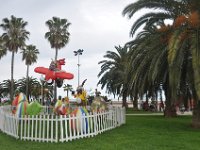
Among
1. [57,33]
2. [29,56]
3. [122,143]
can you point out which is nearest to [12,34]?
[57,33]

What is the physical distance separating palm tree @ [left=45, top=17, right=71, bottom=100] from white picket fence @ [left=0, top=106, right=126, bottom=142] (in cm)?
4170

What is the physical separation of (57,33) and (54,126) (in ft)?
144

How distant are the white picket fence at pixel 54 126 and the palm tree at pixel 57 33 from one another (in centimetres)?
4170

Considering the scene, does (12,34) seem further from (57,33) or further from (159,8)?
(159,8)

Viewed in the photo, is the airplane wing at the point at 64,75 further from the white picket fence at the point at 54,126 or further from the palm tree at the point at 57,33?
the palm tree at the point at 57,33

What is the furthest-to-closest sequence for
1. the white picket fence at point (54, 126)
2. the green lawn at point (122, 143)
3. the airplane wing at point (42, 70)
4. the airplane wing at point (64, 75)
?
1. the airplane wing at point (42, 70)
2. the airplane wing at point (64, 75)
3. the white picket fence at point (54, 126)
4. the green lawn at point (122, 143)

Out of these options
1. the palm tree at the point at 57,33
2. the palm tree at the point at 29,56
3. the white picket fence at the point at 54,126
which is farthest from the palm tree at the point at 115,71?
the white picket fence at the point at 54,126

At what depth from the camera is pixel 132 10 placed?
17.8 metres

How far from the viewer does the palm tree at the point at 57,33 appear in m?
55.7

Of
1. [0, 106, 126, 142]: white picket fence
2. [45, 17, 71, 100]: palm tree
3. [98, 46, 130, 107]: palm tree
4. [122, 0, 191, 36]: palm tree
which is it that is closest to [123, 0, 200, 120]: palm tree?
[122, 0, 191, 36]: palm tree

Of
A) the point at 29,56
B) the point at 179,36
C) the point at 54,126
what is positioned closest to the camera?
the point at 54,126

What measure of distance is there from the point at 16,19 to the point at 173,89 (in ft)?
145

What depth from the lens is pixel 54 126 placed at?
13.4 metres

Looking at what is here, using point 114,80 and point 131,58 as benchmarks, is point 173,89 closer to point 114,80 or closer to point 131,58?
point 131,58
